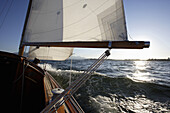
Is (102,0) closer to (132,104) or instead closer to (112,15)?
(112,15)

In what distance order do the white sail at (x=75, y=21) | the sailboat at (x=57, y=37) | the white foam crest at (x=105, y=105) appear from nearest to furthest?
the sailboat at (x=57, y=37), the white sail at (x=75, y=21), the white foam crest at (x=105, y=105)

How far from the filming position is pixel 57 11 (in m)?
2.24

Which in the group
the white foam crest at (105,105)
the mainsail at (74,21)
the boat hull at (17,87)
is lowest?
the white foam crest at (105,105)

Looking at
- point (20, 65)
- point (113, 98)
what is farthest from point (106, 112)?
point (20, 65)

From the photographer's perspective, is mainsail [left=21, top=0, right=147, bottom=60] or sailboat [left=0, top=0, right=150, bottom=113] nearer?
sailboat [left=0, top=0, right=150, bottom=113]

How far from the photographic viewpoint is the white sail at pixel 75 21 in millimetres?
1657

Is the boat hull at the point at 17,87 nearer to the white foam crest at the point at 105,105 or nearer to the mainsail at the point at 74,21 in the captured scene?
the mainsail at the point at 74,21

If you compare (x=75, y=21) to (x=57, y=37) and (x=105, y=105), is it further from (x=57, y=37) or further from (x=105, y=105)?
(x=105, y=105)

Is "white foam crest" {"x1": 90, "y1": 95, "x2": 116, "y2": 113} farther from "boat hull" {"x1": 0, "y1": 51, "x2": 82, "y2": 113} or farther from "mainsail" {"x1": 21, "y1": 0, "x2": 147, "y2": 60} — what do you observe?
"mainsail" {"x1": 21, "y1": 0, "x2": 147, "y2": 60}

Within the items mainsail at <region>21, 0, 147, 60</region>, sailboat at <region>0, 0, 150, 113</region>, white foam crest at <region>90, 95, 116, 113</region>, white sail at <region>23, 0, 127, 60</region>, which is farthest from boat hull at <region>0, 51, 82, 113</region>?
white foam crest at <region>90, 95, 116, 113</region>

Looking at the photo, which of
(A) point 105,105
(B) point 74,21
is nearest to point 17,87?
(B) point 74,21

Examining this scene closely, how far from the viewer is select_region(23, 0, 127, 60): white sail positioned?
5.44 ft

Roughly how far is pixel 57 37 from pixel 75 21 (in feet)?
1.85

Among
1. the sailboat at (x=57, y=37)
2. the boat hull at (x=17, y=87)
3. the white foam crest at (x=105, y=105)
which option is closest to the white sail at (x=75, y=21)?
the sailboat at (x=57, y=37)
